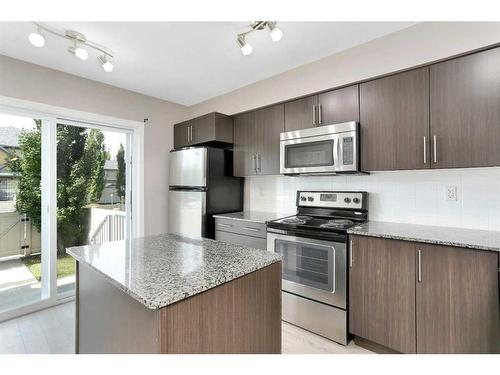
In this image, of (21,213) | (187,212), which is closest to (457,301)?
(187,212)

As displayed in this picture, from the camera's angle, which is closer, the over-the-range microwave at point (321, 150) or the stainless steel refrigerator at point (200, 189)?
the over-the-range microwave at point (321, 150)

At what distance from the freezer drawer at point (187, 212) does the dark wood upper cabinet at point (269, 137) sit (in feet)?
2.57

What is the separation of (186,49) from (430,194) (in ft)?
7.96

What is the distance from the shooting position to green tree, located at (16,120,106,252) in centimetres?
261

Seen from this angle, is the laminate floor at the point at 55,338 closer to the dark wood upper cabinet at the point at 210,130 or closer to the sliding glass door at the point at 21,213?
the sliding glass door at the point at 21,213

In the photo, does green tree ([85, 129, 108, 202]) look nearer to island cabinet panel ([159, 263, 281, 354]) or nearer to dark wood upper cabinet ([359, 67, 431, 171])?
island cabinet panel ([159, 263, 281, 354])

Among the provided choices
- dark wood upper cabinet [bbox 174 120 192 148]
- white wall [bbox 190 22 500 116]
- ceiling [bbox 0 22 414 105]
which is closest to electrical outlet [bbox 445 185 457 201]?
white wall [bbox 190 22 500 116]

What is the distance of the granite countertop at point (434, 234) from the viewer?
5.05 feet

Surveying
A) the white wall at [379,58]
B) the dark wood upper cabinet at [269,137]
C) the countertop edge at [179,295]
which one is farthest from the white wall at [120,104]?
the countertop edge at [179,295]

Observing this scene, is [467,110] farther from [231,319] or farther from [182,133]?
[182,133]

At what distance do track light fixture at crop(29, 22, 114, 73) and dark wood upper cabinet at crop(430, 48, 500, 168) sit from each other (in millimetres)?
2629
